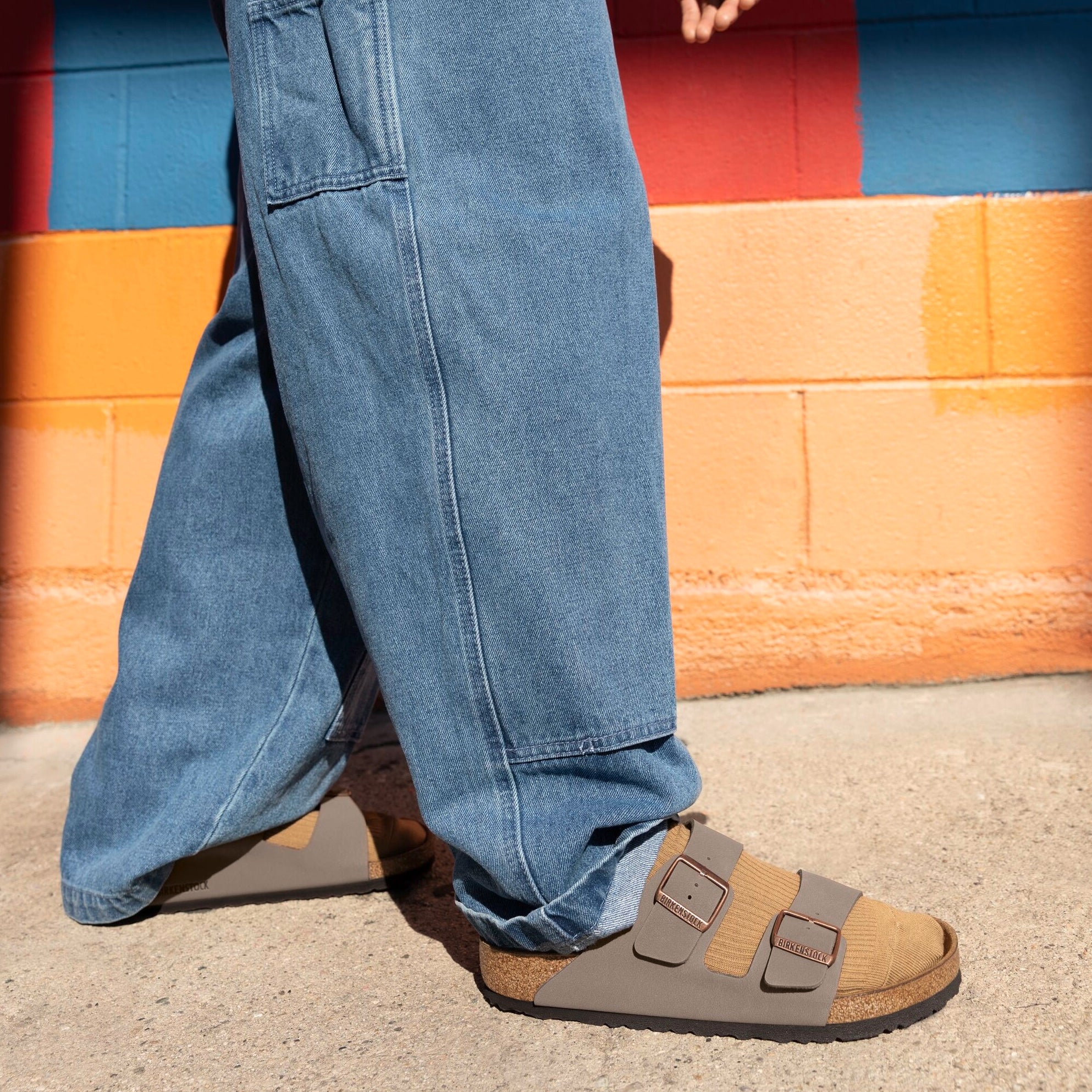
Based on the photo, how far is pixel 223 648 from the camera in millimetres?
1096

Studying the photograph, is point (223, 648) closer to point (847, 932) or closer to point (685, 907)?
point (685, 907)

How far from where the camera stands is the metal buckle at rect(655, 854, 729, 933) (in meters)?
0.89

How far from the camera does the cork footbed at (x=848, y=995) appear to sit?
2.85 feet

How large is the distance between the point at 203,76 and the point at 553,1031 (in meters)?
1.79

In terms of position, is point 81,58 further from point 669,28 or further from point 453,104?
→ point 453,104

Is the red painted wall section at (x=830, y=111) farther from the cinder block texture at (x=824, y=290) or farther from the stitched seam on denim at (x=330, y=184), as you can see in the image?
the stitched seam on denim at (x=330, y=184)

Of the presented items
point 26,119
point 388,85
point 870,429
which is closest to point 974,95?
point 870,429

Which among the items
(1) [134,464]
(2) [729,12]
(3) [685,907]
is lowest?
(3) [685,907]

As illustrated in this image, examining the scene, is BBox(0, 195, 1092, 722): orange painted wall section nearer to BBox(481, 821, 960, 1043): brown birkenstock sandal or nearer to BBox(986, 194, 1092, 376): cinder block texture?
BBox(986, 194, 1092, 376): cinder block texture

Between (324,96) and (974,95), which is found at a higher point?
(974,95)

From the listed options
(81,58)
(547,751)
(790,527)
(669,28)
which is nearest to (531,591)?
(547,751)

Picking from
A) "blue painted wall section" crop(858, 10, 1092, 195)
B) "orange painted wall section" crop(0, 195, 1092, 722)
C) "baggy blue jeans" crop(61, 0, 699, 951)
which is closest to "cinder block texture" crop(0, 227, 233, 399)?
"orange painted wall section" crop(0, 195, 1092, 722)

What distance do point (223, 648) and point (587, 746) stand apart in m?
0.48

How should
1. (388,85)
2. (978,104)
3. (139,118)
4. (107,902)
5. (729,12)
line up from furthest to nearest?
1. (139,118)
2. (978,104)
3. (107,902)
4. (729,12)
5. (388,85)
